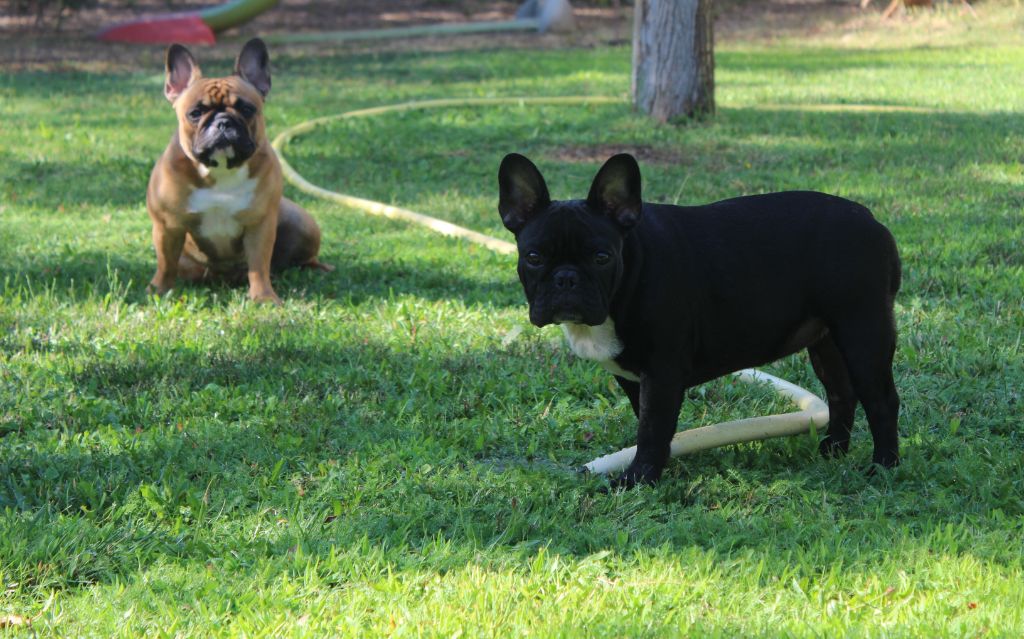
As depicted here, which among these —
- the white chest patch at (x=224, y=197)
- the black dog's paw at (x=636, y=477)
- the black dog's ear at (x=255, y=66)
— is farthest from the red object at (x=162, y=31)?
the black dog's paw at (x=636, y=477)

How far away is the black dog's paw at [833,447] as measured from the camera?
192 inches

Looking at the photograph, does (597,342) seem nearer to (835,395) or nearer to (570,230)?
(570,230)

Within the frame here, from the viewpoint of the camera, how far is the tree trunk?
40.8ft

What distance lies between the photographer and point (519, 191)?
14.3ft

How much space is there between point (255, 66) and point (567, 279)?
3999 millimetres

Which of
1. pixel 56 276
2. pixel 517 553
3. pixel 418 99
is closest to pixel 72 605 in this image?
pixel 517 553

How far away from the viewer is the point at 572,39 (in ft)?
74.5

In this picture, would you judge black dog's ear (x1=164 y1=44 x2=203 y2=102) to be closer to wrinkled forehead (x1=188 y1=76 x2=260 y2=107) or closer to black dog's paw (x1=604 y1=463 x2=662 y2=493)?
wrinkled forehead (x1=188 y1=76 x2=260 y2=107)

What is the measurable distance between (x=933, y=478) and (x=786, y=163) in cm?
648

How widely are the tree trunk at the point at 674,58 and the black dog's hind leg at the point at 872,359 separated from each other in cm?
854

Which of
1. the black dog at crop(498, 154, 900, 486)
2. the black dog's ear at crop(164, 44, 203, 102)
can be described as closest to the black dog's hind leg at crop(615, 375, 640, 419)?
the black dog at crop(498, 154, 900, 486)

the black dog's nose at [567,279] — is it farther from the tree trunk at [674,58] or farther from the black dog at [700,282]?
the tree trunk at [674,58]

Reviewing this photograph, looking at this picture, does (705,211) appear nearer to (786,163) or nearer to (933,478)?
(933,478)

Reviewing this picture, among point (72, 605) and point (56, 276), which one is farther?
point (56, 276)
